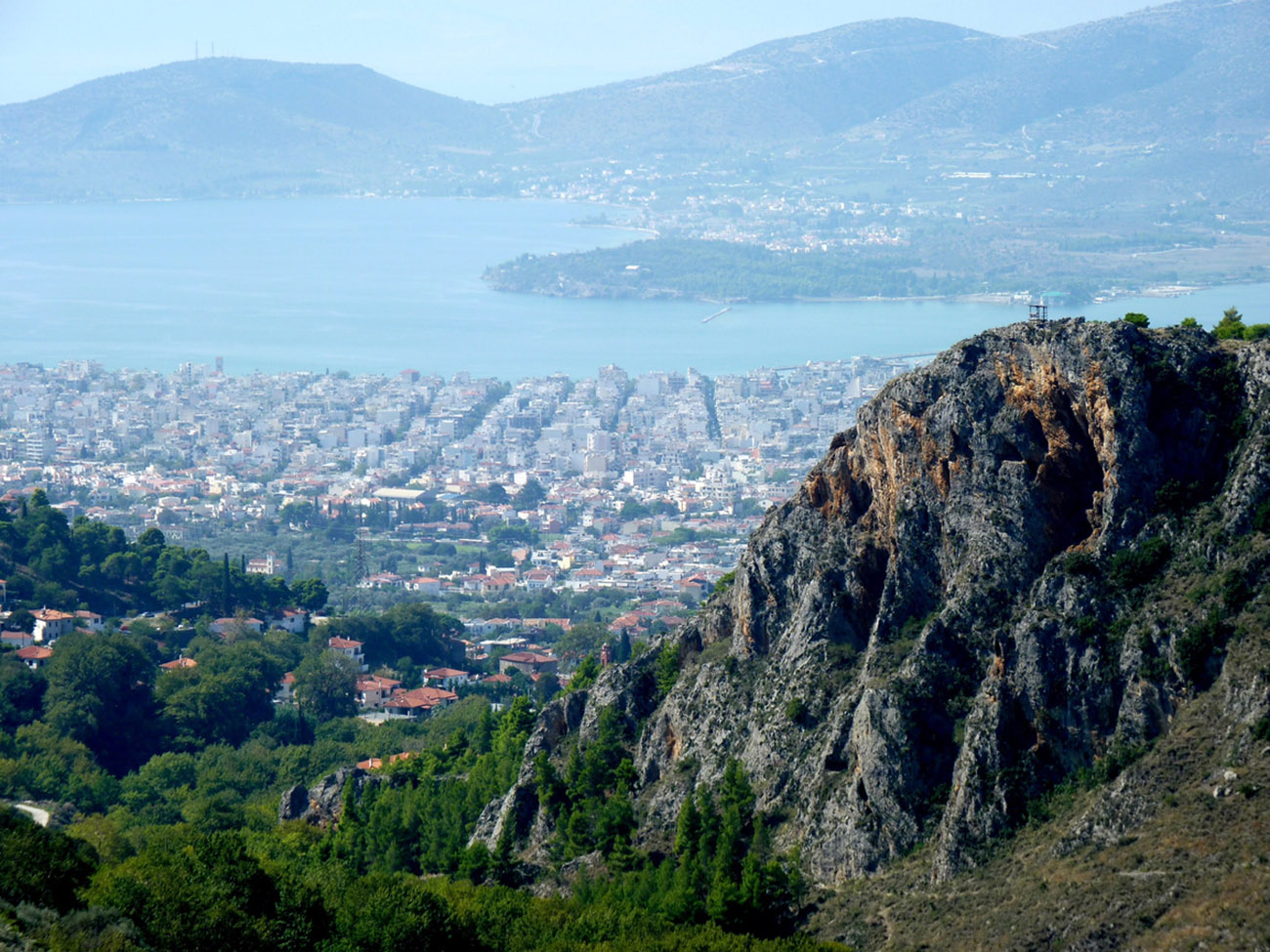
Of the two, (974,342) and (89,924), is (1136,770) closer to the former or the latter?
(974,342)

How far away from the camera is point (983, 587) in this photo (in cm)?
2628

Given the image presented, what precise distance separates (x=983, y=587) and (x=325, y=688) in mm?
36078

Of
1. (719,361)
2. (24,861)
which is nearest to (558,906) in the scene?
(24,861)

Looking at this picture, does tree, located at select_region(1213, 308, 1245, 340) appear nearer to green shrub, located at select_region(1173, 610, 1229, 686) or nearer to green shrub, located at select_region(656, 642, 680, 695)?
green shrub, located at select_region(1173, 610, 1229, 686)

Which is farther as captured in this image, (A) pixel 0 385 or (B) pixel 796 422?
(A) pixel 0 385

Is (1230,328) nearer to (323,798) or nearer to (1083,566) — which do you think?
(1083,566)

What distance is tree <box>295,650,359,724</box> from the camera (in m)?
57.8

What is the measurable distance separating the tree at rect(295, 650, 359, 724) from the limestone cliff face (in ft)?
98.8

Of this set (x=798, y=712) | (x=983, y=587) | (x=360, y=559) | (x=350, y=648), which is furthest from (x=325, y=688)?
(x=360, y=559)

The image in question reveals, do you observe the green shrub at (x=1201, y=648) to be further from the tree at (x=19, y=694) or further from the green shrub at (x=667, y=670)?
the tree at (x=19, y=694)

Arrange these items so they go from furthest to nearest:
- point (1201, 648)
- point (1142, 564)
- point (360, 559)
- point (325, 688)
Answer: point (360, 559) → point (325, 688) → point (1142, 564) → point (1201, 648)

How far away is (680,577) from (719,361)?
79.7m

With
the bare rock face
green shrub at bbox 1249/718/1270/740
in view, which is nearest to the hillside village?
the bare rock face

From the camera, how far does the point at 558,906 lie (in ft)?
91.6
